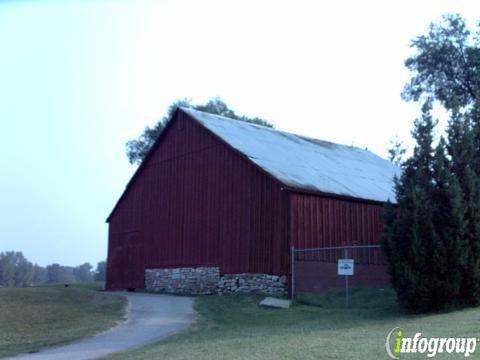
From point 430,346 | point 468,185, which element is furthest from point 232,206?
point 430,346

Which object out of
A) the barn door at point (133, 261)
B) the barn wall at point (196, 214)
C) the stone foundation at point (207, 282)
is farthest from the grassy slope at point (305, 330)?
the barn door at point (133, 261)

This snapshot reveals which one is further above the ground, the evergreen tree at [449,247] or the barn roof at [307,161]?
the barn roof at [307,161]

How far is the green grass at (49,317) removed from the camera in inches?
612

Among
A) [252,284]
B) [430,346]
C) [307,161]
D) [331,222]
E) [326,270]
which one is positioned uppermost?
[307,161]

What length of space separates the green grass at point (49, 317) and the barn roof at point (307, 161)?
8743 millimetres

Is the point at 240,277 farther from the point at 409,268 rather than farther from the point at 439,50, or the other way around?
the point at 439,50

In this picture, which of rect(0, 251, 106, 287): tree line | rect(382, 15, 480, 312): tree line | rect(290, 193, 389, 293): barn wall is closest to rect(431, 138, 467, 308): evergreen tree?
rect(382, 15, 480, 312): tree line

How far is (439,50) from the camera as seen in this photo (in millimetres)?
35375

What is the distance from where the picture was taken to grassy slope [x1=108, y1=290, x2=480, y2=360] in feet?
37.9

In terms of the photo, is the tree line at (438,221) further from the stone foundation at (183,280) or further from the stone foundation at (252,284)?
the stone foundation at (183,280)

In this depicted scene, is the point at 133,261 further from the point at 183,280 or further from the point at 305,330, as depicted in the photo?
the point at 305,330

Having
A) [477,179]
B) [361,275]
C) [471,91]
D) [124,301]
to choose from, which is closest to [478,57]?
[471,91]

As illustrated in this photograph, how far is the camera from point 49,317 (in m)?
18.9

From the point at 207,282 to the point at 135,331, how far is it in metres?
11.5
